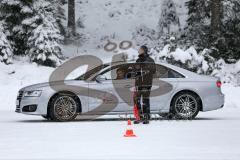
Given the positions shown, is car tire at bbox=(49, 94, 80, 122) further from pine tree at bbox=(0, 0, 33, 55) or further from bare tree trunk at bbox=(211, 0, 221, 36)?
bare tree trunk at bbox=(211, 0, 221, 36)

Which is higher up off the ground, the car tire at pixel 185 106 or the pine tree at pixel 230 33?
the pine tree at pixel 230 33

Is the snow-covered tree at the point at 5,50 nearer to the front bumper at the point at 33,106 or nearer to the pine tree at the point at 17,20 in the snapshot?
the pine tree at the point at 17,20

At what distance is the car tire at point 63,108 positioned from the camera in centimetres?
1488

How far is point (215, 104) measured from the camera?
15531mm

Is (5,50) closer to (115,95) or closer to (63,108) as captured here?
(63,108)

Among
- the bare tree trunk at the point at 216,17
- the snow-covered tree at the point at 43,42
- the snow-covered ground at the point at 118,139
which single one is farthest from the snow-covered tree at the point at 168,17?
the snow-covered ground at the point at 118,139

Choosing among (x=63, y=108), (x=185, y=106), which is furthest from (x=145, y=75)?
(x=63, y=108)

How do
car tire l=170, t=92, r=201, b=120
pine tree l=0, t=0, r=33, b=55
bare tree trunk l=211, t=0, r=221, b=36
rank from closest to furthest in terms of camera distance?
car tire l=170, t=92, r=201, b=120, pine tree l=0, t=0, r=33, b=55, bare tree trunk l=211, t=0, r=221, b=36

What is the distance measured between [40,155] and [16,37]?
2036 centimetres

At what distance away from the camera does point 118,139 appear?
1127 centimetres

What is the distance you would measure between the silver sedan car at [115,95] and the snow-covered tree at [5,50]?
39.3 ft

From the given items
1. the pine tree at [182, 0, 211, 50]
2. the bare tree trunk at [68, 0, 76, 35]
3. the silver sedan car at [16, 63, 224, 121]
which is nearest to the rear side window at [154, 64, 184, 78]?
the silver sedan car at [16, 63, 224, 121]

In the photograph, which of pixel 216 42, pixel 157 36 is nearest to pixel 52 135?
pixel 216 42

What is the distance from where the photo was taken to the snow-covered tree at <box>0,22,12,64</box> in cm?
2708
